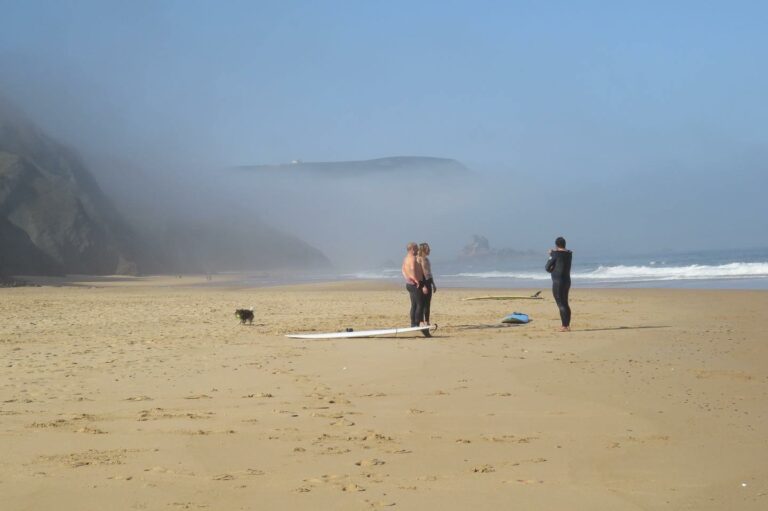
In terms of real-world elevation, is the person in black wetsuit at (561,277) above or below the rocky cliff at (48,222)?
below

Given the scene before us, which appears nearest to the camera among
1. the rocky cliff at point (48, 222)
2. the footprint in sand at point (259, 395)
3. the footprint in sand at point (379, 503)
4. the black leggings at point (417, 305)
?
the footprint in sand at point (379, 503)

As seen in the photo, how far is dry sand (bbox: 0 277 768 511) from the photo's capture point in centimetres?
480

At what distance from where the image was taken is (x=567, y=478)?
508cm

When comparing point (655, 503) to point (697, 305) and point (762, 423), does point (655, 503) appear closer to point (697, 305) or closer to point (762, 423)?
point (762, 423)

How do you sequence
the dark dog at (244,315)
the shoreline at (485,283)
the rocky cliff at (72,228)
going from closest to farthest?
the dark dog at (244,315)
the shoreline at (485,283)
the rocky cliff at (72,228)

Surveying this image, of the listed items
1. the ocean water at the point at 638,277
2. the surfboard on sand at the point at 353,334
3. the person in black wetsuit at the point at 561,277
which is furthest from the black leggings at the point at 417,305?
the ocean water at the point at 638,277

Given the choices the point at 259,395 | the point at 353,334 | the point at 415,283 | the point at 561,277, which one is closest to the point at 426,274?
the point at 415,283

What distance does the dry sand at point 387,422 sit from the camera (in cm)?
480

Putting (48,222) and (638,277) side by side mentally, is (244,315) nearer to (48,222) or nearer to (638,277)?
(638,277)

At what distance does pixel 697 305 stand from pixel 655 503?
1810cm

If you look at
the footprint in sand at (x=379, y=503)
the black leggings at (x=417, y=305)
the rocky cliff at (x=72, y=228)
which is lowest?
the footprint in sand at (x=379, y=503)

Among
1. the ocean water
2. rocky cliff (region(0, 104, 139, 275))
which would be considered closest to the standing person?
the ocean water

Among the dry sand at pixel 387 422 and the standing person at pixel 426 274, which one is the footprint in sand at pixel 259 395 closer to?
the dry sand at pixel 387 422

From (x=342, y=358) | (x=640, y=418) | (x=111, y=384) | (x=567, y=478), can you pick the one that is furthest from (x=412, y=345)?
(x=567, y=478)
